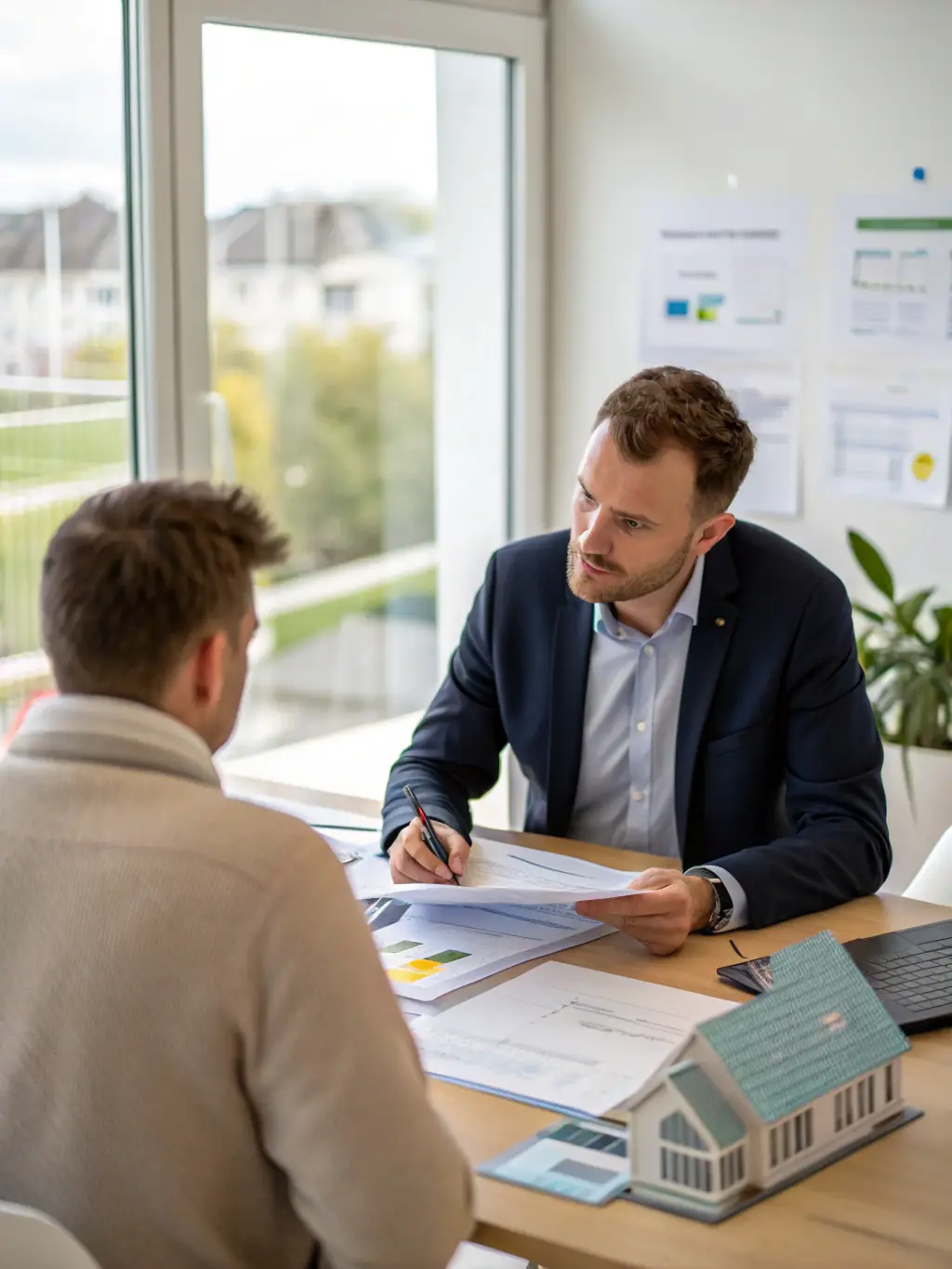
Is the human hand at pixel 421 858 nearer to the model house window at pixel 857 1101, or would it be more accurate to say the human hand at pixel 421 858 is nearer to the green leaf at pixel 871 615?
the model house window at pixel 857 1101

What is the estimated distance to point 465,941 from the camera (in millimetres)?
1788

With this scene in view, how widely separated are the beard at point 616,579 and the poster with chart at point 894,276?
1272 mm

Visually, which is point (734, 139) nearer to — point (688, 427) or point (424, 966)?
point (688, 427)

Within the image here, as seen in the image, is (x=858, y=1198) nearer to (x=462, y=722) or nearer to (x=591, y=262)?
(x=462, y=722)

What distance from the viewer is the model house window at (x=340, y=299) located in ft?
11.1

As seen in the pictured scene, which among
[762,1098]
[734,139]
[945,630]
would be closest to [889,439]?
[945,630]

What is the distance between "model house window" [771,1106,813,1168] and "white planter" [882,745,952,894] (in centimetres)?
187

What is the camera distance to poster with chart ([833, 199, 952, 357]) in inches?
124

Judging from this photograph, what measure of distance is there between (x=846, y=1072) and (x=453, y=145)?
8.97 feet

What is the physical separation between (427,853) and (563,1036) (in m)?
0.44

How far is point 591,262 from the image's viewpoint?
12.0 feet

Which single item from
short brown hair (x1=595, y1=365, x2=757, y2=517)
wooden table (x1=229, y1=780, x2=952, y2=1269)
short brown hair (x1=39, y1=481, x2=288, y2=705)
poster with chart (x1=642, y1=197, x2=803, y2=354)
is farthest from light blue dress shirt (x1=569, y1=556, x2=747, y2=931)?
poster with chart (x1=642, y1=197, x2=803, y2=354)

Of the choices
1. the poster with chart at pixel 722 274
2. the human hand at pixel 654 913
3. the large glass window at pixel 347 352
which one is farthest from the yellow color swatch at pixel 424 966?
the poster with chart at pixel 722 274

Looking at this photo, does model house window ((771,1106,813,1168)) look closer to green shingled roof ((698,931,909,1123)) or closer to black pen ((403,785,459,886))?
green shingled roof ((698,931,909,1123))
